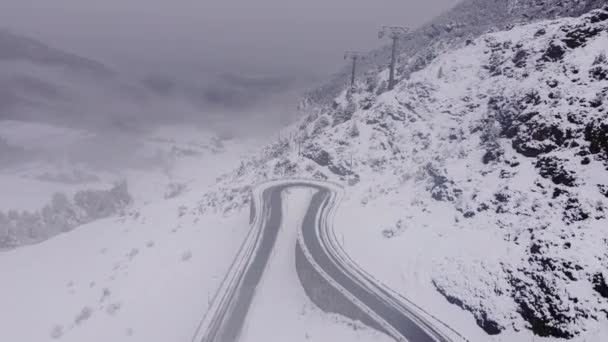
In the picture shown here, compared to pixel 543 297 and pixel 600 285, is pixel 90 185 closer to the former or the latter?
pixel 543 297

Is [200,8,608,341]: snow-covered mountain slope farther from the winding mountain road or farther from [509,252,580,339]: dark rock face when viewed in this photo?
the winding mountain road

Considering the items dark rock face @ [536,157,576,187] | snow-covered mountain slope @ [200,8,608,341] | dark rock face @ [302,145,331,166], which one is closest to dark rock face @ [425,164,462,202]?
snow-covered mountain slope @ [200,8,608,341]

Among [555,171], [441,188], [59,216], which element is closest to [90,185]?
[59,216]

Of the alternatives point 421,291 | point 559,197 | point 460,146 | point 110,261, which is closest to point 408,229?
point 421,291

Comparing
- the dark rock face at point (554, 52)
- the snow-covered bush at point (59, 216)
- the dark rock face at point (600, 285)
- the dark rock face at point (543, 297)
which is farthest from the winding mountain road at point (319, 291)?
the snow-covered bush at point (59, 216)

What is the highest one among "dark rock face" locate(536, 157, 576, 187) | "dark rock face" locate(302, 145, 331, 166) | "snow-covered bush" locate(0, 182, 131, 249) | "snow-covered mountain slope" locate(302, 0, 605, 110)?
"snow-covered mountain slope" locate(302, 0, 605, 110)
